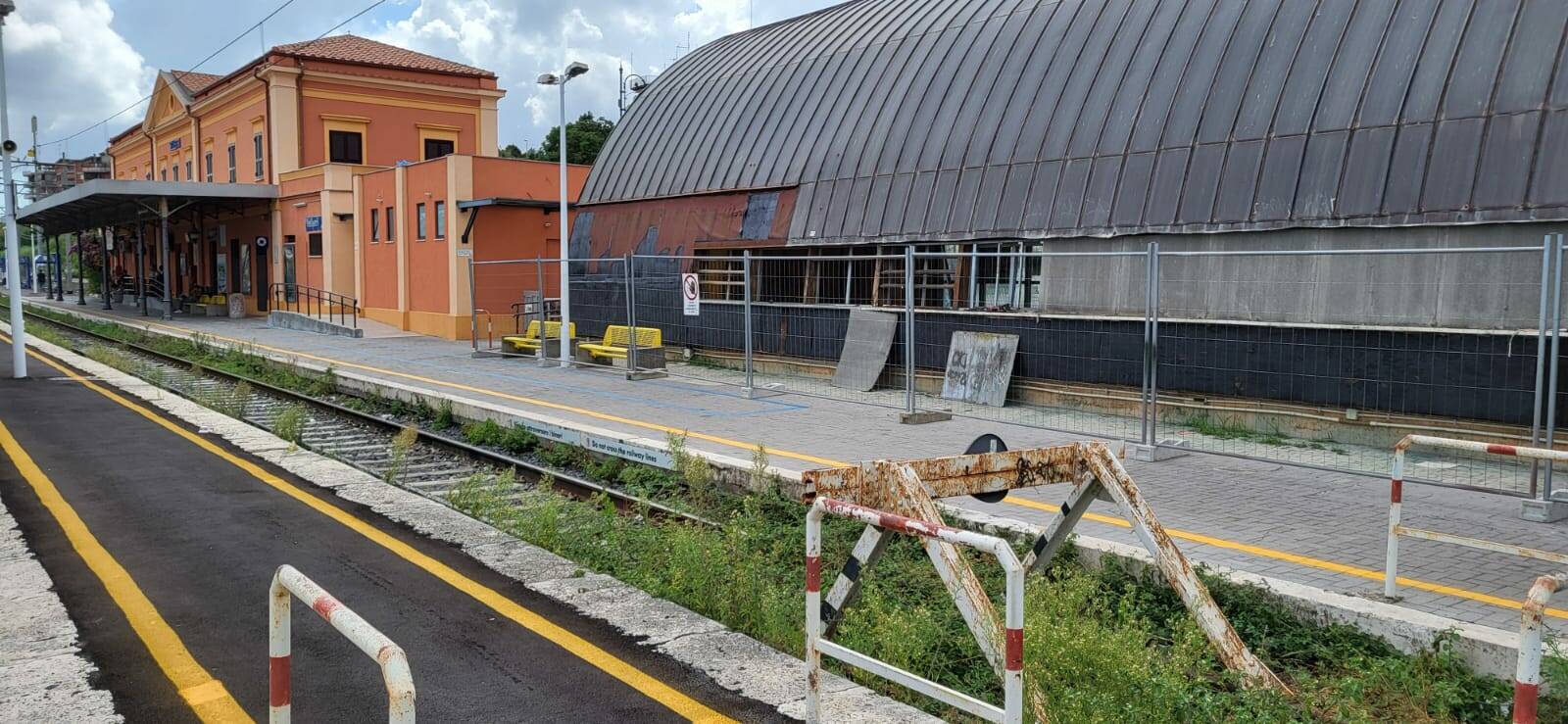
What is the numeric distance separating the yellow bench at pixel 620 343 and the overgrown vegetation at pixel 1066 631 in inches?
452

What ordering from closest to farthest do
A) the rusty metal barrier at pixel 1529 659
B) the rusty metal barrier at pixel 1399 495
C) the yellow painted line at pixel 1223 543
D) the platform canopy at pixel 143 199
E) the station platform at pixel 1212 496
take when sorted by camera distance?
the rusty metal barrier at pixel 1529 659
the rusty metal barrier at pixel 1399 495
the yellow painted line at pixel 1223 543
the station platform at pixel 1212 496
the platform canopy at pixel 143 199

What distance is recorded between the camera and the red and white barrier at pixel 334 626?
112 inches

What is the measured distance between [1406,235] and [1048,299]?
479cm

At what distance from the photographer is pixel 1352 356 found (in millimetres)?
12078

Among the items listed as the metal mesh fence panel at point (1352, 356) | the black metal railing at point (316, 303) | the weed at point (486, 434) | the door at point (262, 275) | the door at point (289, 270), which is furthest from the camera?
the door at point (262, 275)

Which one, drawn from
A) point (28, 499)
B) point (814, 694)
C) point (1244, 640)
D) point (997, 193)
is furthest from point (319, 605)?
point (997, 193)

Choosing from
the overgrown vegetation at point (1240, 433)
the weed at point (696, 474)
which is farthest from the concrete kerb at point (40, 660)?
the overgrown vegetation at point (1240, 433)

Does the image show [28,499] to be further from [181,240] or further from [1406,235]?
[181,240]

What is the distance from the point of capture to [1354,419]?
11852 millimetres

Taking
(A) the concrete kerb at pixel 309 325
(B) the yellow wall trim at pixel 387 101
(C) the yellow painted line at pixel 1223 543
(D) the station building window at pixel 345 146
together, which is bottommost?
(C) the yellow painted line at pixel 1223 543

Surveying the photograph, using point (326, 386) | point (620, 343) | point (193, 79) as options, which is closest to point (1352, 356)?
point (620, 343)

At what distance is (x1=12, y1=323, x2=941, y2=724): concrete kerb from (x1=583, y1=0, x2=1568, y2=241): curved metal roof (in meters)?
10.0

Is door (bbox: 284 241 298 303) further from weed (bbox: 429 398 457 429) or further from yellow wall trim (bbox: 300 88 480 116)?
weed (bbox: 429 398 457 429)

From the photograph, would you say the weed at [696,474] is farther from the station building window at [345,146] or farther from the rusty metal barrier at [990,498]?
the station building window at [345,146]
